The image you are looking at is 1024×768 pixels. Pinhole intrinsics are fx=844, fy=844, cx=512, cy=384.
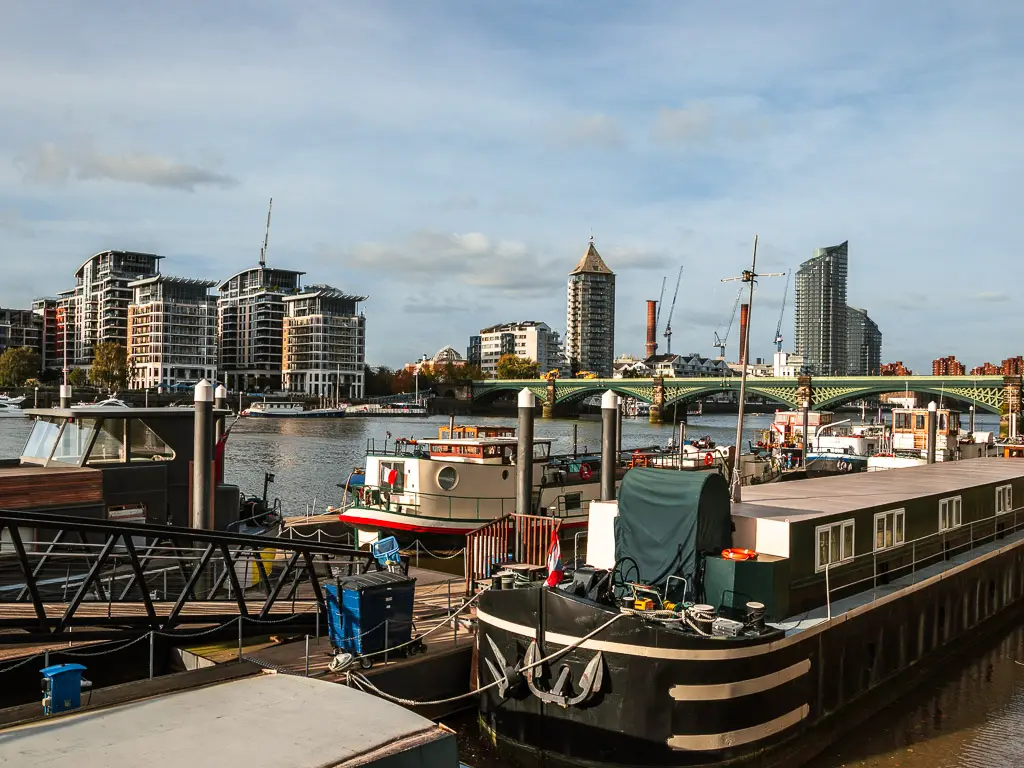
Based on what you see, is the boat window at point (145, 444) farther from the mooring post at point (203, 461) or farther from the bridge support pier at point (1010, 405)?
the bridge support pier at point (1010, 405)

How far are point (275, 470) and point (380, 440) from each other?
122 ft

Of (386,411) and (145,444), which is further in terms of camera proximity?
(386,411)

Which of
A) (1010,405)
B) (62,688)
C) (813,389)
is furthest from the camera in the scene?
(813,389)

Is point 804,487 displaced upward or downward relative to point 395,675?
upward

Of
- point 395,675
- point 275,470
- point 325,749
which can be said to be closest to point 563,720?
point 395,675

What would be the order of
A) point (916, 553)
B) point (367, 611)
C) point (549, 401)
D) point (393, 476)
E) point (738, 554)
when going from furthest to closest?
point (549, 401) → point (393, 476) → point (916, 553) → point (738, 554) → point (367, 611)

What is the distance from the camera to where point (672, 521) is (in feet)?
49.1

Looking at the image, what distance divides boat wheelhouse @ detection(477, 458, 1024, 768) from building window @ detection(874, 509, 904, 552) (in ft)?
0.21

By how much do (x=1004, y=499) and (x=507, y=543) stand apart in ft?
53.3

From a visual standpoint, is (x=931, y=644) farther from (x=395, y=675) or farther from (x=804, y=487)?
(x=395, y=675)

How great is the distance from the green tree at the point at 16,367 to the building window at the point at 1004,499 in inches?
7274

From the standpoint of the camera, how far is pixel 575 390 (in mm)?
148125

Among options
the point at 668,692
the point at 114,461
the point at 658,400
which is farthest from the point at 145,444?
the point at 658,400

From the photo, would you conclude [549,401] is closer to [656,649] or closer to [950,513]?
[950,513]
